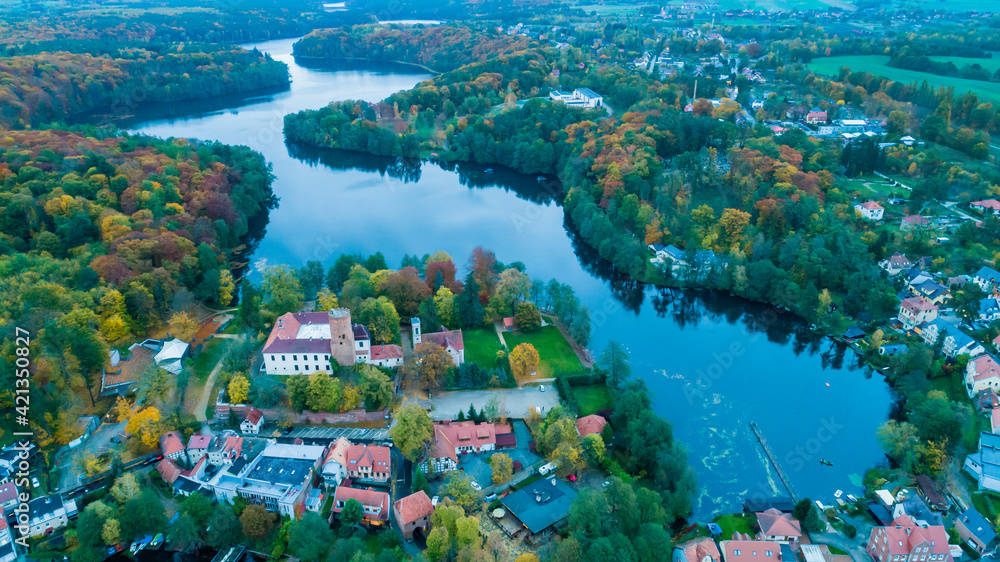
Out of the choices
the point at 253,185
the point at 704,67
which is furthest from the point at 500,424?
the point at 704,67

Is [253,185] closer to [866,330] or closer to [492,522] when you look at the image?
[492,522]

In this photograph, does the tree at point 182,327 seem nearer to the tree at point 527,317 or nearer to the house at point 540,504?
the tree at point 527,317

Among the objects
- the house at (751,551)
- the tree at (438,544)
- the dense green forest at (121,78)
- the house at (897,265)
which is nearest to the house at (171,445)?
the tree at (438,544)

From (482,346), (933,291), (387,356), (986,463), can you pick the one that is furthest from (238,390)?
(933,291)

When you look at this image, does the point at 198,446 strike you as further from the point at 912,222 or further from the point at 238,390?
the point at 912,222

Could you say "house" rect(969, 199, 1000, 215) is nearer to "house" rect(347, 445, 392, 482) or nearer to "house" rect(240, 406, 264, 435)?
"house" rect(347, 445, 392, 482)
